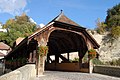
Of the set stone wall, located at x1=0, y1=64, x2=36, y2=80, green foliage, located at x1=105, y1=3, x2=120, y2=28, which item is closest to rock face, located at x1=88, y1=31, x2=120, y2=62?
green foliage, located at x1=105, y1=3, x2=120, y2=28

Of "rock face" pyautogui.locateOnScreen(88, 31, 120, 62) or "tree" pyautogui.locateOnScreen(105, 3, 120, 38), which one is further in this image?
"tree" pyautogui.locateOnScreen(105, 3, 120, 38)

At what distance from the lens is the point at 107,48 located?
1633 inches

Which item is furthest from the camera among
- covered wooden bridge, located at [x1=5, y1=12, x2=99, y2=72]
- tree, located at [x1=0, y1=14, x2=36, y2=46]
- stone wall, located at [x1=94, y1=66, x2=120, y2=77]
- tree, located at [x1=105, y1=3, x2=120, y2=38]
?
tree, located at [x1=0, y1=14, x2=36, y2=46]

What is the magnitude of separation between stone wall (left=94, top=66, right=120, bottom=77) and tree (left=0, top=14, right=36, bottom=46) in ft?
147

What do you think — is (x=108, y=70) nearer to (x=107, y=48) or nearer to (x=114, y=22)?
(x=107, y=48)

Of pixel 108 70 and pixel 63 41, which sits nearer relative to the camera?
pixel 108 70

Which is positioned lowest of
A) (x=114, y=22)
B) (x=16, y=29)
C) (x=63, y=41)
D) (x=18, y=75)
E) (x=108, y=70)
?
(x=108, y=70)

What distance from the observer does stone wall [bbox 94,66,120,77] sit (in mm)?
12466

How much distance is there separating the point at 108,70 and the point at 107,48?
2877 cm

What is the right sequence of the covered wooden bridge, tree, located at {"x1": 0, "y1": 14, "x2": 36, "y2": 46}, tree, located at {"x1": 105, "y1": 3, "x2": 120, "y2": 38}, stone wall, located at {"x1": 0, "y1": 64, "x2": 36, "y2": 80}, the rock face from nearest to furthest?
stone wall, located at {"x1": 0, "y1": 64, "x2": 36, "y2": 80}, the covered wooden bridge, the rock face, tree, located at {"x1": 105, "y1": 3, "x2": 120, "y2": 38}, tree, located at {"x1": 0, "y1": 14, "x2": 36, "y2": 46}

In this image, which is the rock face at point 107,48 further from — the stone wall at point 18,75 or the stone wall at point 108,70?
the stone wall at point 18,75

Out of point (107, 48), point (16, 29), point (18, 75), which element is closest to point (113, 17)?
point (107, 48)

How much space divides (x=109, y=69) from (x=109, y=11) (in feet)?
142

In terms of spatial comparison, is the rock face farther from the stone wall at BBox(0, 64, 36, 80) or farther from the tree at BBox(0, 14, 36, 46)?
the stone wall at BBox(0, 64, 36, 80)
